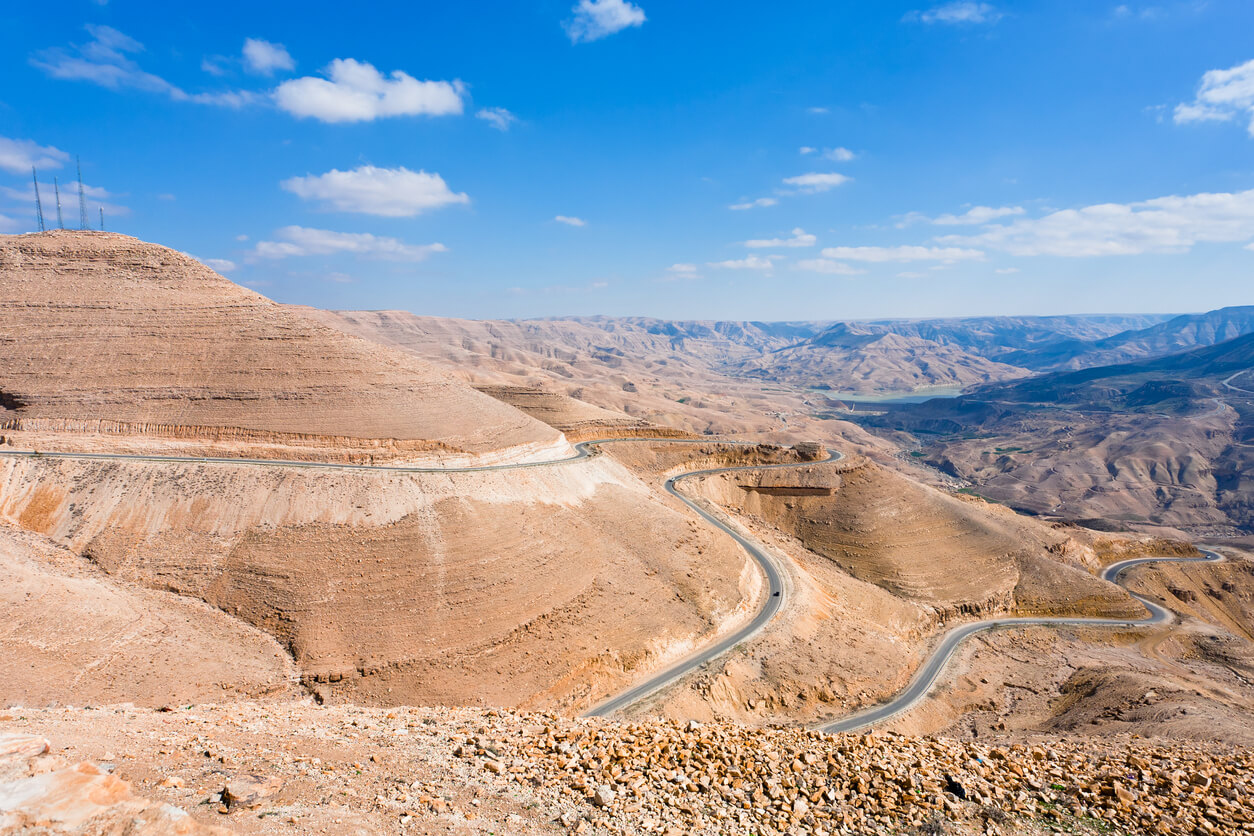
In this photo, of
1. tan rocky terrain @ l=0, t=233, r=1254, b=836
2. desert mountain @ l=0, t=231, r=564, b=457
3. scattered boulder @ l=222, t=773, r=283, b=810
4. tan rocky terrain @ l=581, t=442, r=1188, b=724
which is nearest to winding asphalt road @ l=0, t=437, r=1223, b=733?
tan rocky terrain @ l=0, t=233, r=1254, b=836

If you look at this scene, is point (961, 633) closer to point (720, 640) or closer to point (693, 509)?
point (693, 509)

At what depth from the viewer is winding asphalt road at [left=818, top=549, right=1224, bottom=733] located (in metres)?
35.9

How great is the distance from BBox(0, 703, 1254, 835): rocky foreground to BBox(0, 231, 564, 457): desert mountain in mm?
29457

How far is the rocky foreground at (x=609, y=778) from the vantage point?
12.1 meters

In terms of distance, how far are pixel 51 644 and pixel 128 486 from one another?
13.1 meters

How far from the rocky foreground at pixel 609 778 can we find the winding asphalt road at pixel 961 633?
18028 mm

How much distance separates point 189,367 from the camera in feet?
149

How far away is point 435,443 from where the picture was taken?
46.1 m

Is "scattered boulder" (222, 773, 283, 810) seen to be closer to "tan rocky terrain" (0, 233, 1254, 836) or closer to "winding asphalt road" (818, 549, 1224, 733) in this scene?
"tan rocky terrain" (0, 233, 1254, 836)

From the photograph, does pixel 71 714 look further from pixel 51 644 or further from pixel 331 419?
pixel 331 419

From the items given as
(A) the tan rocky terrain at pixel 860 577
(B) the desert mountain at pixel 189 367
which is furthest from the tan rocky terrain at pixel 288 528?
(A) the tan rocky terrain at pixel 860 577

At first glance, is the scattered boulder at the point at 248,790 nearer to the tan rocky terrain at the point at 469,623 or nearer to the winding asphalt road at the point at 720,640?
the tan rocky terrain at the point at 469,623

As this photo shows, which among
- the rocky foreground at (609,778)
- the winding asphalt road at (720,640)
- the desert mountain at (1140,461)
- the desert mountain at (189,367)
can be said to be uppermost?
the desert mountain at (189,367)

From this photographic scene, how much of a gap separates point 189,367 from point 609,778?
157 ft
